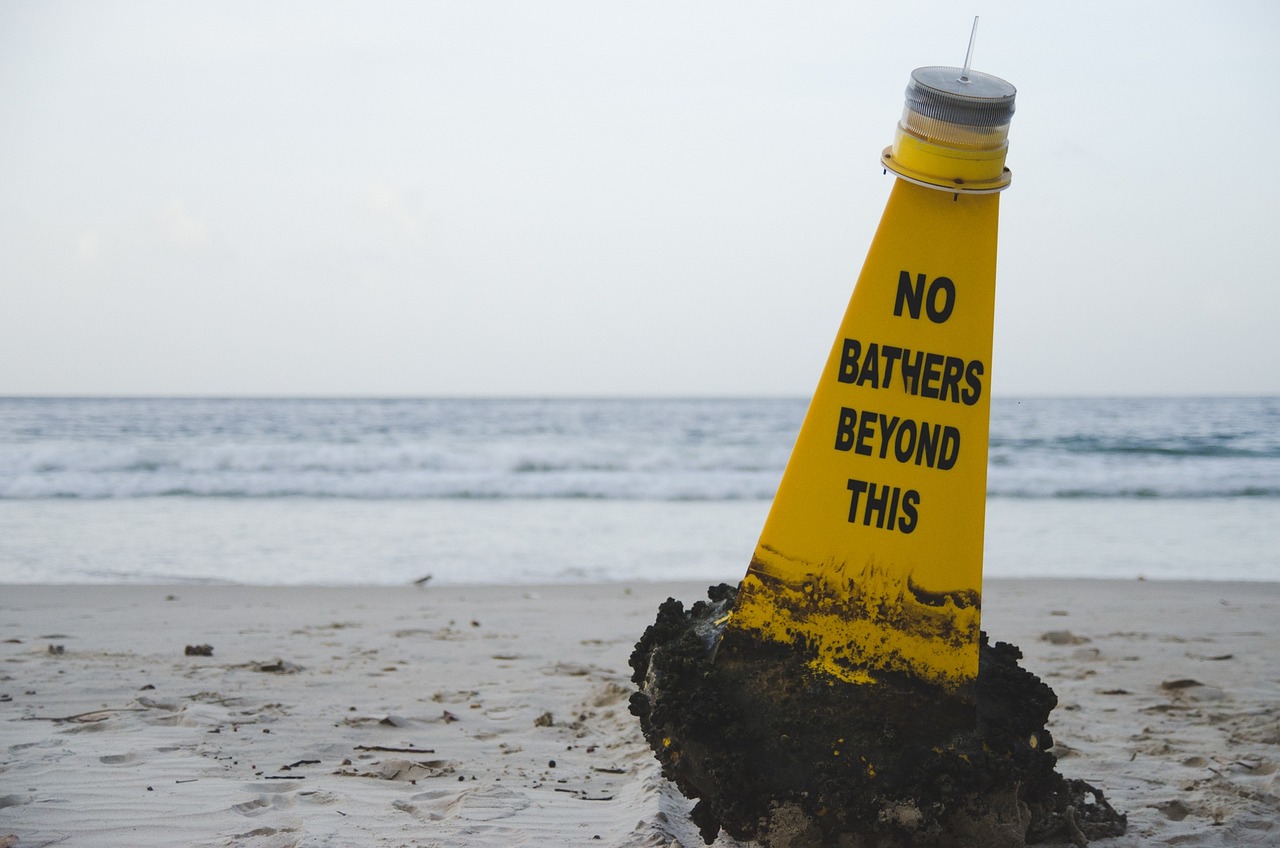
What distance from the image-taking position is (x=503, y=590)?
7539 mm

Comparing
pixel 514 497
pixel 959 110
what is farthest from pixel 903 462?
pixel 514 497

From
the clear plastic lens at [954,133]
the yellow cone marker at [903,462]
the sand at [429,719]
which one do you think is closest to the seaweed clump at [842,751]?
the yellow cone marker at [903,462]

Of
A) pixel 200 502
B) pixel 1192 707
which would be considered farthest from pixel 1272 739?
A: pixel 200 502

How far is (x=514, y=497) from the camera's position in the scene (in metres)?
14.7

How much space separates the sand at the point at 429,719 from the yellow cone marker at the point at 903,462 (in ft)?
3.01

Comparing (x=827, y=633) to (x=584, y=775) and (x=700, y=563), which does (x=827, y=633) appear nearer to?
(x=584, y=775)

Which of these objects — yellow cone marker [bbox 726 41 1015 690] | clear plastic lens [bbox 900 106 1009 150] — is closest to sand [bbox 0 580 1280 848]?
yellow cone marker [bbox 726 41 1015 690]

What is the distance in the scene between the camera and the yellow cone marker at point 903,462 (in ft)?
8.09

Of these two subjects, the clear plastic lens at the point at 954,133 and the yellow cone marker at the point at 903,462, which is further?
the yellow cone marker at the point at 903,462

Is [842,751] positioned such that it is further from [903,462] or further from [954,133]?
[954,133]

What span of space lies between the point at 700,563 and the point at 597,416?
75.9ft

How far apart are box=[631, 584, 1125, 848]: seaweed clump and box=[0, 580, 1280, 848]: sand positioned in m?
0.52

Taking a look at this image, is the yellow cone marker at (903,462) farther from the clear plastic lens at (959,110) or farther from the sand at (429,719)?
the sand at (429,719)

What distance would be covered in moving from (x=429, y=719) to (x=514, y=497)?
10.6m
